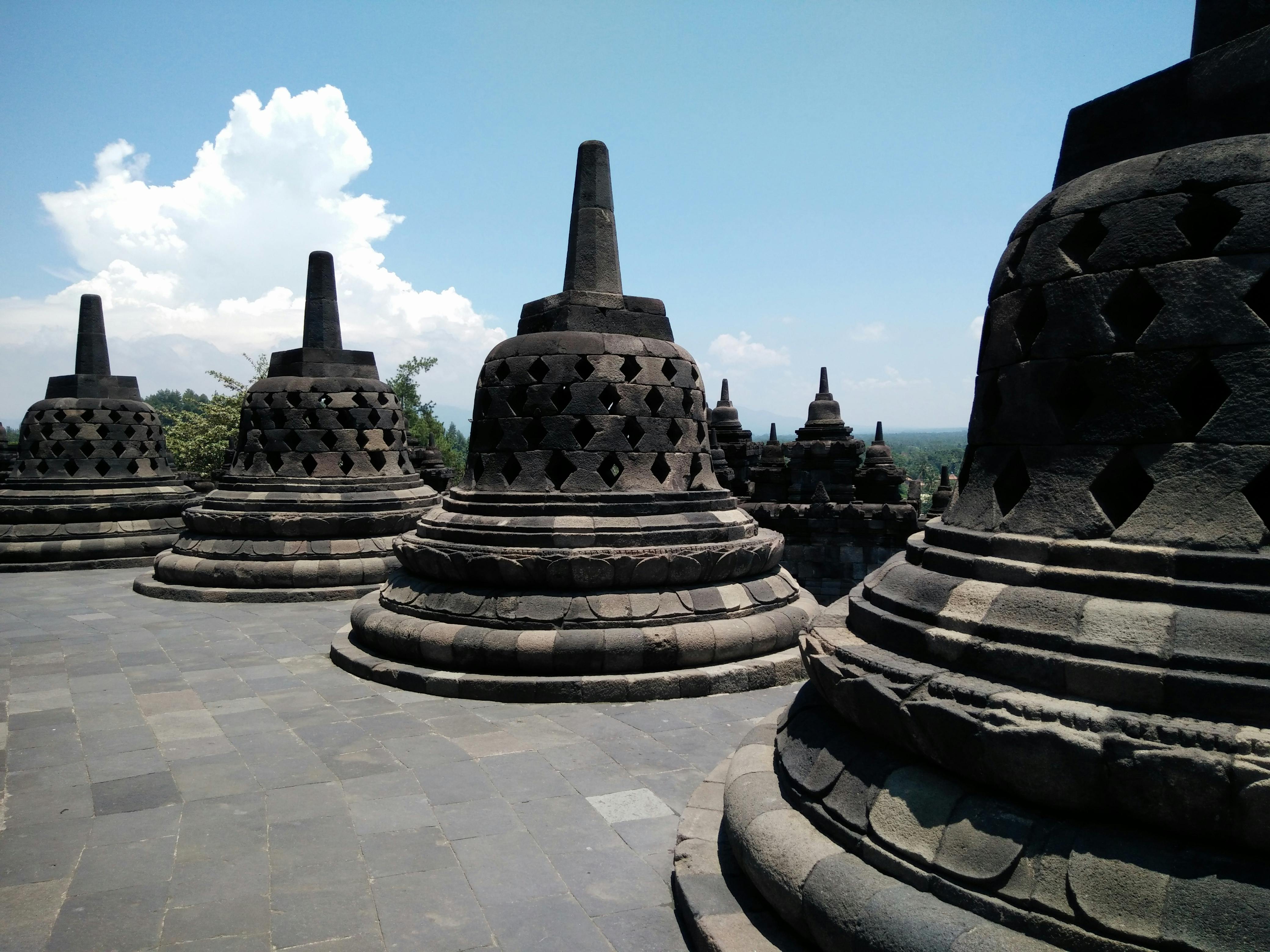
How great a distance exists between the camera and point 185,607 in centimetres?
960

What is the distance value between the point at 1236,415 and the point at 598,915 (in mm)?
2675

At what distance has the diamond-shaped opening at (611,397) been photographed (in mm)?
6988

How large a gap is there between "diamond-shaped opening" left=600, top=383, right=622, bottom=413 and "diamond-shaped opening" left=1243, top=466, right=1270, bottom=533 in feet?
16.3

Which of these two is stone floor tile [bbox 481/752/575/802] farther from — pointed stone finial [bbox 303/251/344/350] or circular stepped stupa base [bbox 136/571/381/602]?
pointed stone finial [bbox 303/251/344/350]

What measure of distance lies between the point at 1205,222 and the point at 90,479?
14618 mm

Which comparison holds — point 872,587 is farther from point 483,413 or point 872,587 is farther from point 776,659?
point 483,413

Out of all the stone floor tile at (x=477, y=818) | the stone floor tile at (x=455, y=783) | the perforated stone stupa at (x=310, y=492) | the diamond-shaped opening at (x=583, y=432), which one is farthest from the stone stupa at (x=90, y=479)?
the stone floor tile at (x=477, y=818)

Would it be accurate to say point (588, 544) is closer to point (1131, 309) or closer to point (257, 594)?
point (1131, 309)

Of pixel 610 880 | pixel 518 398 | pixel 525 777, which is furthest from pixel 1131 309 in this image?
pixel 518 398

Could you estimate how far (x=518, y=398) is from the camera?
280 inches

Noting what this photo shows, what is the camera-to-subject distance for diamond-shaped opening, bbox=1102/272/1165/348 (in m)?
2.62

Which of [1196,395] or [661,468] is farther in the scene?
[661,468]

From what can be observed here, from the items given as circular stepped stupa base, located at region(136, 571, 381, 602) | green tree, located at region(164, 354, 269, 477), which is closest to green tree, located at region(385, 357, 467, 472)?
green tree, located at region(164, 354, 269, 477)

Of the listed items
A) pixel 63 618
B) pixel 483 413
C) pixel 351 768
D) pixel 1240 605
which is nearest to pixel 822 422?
pixel 483 413
